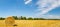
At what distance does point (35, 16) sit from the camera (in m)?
3.29

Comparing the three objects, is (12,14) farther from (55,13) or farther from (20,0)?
(55,13)

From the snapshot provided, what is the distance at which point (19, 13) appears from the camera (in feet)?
10.8

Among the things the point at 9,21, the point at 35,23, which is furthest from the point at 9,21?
the point at 35,23

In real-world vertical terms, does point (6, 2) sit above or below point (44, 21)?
above

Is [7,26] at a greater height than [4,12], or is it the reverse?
[4,12]

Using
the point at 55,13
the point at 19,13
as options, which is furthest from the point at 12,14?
the point at 55,13

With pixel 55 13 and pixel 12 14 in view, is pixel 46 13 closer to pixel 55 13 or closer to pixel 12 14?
pixel 55 13

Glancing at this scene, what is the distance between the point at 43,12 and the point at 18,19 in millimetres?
429

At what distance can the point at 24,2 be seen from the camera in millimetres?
3285

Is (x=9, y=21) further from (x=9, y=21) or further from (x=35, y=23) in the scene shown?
(x=35, y=23)

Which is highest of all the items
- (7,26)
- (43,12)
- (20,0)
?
(20,0)

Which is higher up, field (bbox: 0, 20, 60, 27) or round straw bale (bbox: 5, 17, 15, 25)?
round straw bale (bbox: 5, 17, 15, 25)

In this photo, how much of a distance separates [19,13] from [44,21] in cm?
43

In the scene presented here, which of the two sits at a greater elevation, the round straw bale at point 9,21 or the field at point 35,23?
the round straw bale at point 9,21
